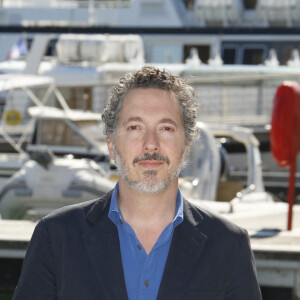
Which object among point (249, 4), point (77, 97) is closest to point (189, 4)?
point (249, 4)

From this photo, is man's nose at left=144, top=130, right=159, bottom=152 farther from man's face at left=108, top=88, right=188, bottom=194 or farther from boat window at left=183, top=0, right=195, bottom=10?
boat window at left=183, top=0, right=195, bottom=10

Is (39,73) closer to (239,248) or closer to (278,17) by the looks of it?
(278,17)

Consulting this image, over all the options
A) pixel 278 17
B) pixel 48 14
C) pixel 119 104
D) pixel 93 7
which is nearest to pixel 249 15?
pixel 278 17

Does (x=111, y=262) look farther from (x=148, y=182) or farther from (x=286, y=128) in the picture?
(x=286, y=128)

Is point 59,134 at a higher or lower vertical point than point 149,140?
lower

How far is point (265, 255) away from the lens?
4.20 metres

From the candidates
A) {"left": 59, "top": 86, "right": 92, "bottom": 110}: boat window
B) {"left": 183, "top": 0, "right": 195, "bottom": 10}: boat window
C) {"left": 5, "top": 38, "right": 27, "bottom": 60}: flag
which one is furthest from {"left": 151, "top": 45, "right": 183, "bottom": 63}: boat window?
{"left": 59, "top": 86, "right": 92, "bottom": 110}: boat window

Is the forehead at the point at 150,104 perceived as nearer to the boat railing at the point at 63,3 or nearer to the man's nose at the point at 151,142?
the man's nose at the point at 151,142

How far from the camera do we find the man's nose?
197cm

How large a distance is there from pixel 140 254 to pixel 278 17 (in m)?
25.3

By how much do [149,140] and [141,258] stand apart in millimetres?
315

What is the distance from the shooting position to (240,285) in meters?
Answer: 2.00

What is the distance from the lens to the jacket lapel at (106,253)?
6.30 feet

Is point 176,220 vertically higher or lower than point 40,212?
higher
